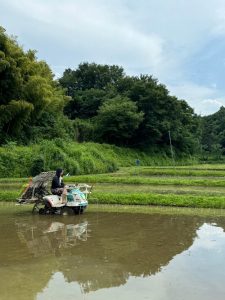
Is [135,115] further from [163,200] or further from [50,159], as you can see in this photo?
[163,200]

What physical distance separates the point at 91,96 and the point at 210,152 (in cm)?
2626

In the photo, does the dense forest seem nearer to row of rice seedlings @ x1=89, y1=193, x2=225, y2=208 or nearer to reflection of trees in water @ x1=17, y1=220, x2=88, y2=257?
row of rice seedlings @ x1=89, y1=193, x2=225, y2=208

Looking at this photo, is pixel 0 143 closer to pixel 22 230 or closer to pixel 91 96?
pixel 22 230

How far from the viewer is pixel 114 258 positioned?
732 centimetres

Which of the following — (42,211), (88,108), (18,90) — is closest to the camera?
(42,211)

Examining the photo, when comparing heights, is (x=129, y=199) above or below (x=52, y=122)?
below

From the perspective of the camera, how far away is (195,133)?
59688mm

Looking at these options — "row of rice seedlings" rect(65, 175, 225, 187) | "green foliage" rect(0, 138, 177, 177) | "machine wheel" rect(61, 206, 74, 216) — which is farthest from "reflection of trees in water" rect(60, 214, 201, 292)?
"green foliage" rect(0, 138, 177, 177)

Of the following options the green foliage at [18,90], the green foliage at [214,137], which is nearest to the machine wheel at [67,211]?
the green foliage at [18,90]

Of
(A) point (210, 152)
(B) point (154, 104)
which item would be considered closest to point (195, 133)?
(A) point (210, 152)

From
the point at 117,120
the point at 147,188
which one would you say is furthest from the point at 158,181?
the point at 117,120

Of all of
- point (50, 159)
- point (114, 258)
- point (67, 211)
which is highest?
point (50, 159)

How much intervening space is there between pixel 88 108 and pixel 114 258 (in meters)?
44.5

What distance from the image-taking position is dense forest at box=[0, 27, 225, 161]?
25.6 m
